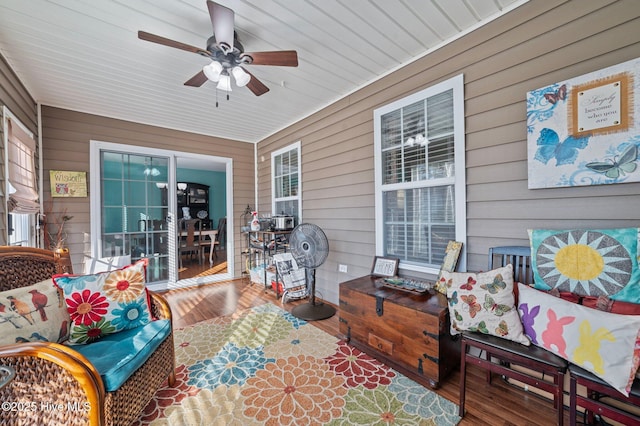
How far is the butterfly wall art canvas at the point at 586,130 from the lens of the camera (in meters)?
1.39

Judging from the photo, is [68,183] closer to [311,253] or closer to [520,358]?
[311,253]

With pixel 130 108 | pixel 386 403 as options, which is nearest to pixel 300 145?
pixel 130 108

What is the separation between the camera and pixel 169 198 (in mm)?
4211

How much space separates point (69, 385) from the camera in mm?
1147

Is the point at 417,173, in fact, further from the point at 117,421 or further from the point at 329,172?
the point at 117,421

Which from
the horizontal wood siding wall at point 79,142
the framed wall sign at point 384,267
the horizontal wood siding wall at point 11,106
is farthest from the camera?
the horizontal wood siding wall at point 79,142

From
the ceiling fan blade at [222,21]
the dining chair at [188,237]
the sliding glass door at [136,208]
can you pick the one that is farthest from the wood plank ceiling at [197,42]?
the dining chair at [188,237]

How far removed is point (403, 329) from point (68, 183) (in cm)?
438

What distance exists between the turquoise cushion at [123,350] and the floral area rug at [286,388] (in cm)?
45

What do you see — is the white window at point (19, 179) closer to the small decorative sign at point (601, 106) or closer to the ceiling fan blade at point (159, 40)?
the ceiling fan blade at point (159, 40)

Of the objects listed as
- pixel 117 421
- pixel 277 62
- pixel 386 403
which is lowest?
pixel 386 403

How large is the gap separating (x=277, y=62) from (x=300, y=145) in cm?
192

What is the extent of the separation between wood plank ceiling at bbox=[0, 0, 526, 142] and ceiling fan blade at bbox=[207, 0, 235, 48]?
0.20 m

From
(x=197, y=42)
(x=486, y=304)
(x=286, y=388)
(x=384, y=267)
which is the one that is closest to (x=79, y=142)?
(x=197, y=42)
